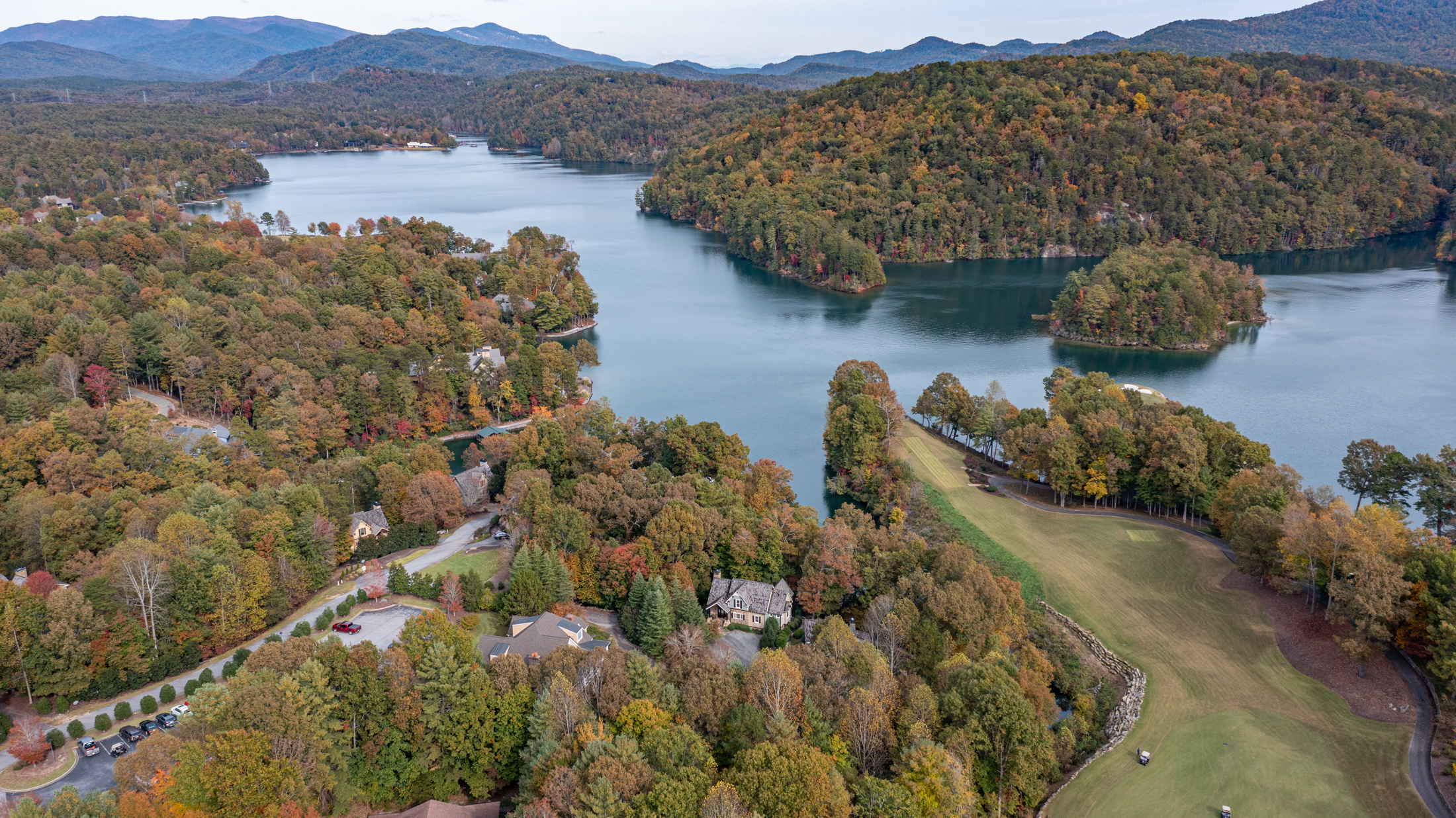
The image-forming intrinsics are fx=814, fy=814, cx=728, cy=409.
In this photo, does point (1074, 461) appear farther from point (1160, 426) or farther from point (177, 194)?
point (177, 194)

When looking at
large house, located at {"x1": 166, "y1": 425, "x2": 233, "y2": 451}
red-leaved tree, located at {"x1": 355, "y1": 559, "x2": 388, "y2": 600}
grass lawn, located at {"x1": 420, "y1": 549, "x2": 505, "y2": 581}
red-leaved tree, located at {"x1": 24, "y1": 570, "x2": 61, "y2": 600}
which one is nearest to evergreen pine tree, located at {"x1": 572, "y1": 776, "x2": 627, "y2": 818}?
grass lawn, located at {"x1": 420, "y1": 549, "x2": 505, "y2": 581}

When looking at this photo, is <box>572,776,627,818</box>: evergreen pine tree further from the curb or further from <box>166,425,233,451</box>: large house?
<box>166,425,233,451</box>: large house

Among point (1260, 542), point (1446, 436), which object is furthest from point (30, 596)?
point (1446, 436)

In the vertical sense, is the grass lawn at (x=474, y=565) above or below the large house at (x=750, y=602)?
above

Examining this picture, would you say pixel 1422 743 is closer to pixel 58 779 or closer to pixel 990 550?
pixel 990 550

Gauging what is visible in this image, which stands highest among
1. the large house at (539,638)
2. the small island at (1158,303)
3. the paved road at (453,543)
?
the small island at (1158,303)

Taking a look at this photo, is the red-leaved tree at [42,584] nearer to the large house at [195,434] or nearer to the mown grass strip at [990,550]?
the large house at [195,434]

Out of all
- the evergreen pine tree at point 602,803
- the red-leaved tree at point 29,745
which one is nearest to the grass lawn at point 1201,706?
the evergreen pine tree at point 602,803

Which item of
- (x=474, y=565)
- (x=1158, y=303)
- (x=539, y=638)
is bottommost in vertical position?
(x=474, y=565)

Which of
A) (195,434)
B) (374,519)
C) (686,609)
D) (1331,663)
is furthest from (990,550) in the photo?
(195,434)
